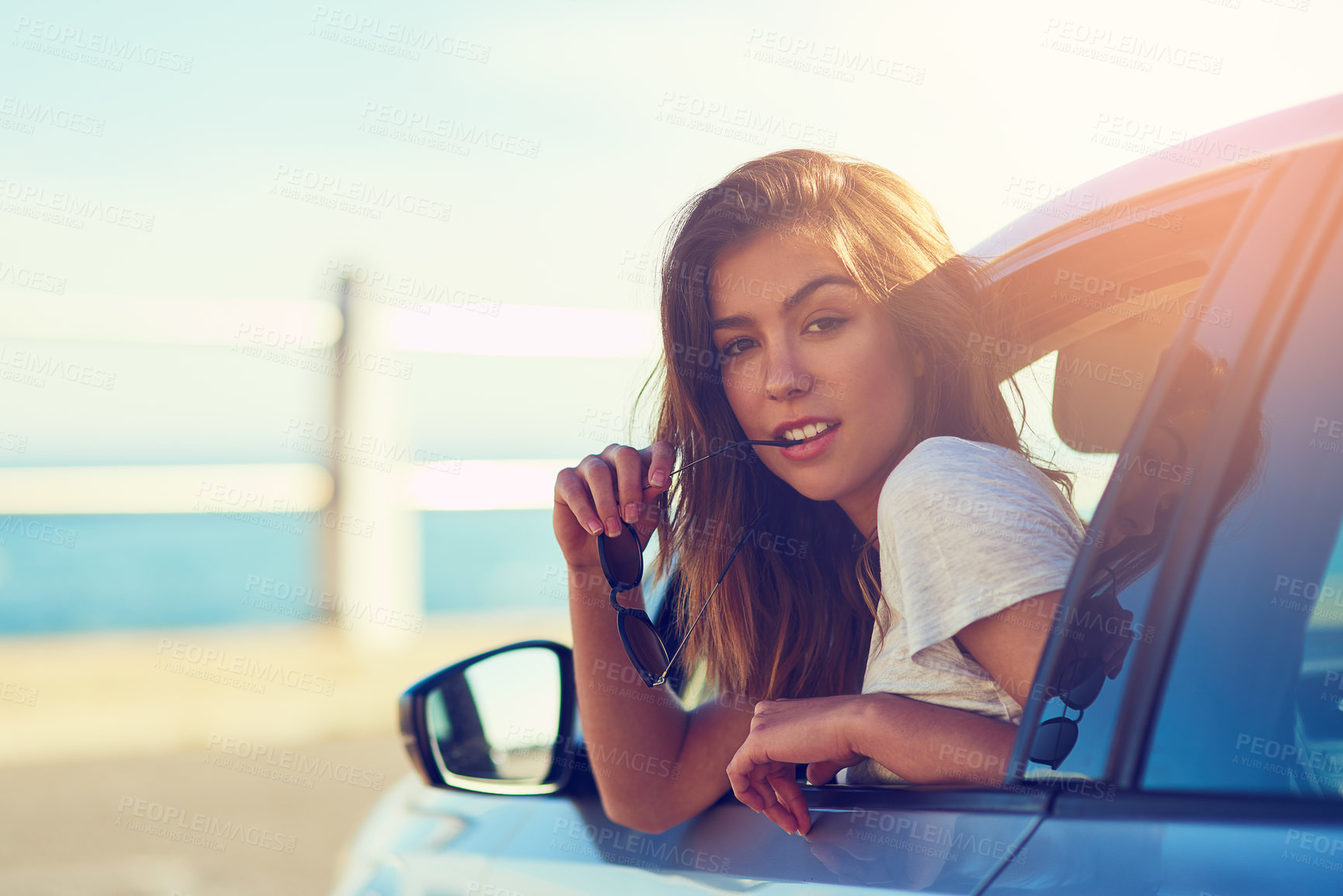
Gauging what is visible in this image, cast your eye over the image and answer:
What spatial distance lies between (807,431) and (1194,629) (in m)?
0.84

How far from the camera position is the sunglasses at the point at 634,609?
1.67 meters

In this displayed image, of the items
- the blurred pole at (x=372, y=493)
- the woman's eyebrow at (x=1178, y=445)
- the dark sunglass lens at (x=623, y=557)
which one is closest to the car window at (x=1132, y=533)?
the woman's eyebrow at (x=1178, y=445)

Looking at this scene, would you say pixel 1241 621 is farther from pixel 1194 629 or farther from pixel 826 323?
pixel 826 323

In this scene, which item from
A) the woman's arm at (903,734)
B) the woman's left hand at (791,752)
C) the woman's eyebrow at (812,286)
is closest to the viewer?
the woman's arm at (903,734)

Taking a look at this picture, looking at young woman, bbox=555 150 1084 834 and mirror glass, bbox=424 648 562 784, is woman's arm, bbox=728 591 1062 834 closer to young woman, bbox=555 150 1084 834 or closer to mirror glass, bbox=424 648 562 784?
young woman, bbox=555 150 1084 834

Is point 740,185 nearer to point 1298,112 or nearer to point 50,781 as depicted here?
point 1298,112

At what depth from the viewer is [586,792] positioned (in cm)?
184

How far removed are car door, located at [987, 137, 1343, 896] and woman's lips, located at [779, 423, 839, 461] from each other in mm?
709

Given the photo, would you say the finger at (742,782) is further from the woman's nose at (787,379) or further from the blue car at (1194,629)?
the woman's nose at (787,379)

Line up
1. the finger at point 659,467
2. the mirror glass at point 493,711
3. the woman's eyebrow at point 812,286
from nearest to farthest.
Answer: the finger at point 659,467 < the woman's eyebrow at point 812,286 < the mirror glass at point 493,711

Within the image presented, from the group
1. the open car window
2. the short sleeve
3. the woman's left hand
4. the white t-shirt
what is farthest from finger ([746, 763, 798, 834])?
the open car window

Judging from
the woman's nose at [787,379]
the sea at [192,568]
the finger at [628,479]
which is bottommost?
the sea at [192,568]

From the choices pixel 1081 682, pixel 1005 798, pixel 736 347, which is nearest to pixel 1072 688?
pixel 1081 682

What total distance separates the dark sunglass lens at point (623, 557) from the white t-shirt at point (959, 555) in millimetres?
475
